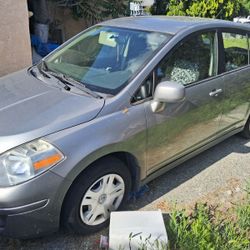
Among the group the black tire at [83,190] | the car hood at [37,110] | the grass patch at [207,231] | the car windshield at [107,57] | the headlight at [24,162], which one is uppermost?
the car windshield at [107,57]

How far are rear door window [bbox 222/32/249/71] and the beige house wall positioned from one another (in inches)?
149

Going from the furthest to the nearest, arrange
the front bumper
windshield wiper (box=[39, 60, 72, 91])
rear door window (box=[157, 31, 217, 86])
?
rear door window (box=[157, 31, 217, 86]) < windshield wiper (box=[39, 60, 72, 91]) < the front bumper

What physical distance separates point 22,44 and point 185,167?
3.90 meters

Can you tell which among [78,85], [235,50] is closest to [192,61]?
[235,50]

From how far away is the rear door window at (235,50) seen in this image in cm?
384

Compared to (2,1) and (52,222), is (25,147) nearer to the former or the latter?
(52,222)

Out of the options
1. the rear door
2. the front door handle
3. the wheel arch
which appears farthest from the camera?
the rear door

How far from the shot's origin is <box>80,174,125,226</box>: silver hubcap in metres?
2.67

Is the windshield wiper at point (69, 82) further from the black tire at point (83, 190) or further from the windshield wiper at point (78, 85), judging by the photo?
the black tire at point (83, 190)

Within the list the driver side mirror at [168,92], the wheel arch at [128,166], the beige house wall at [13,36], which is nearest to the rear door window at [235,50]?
the driver side mirror at [168,92]

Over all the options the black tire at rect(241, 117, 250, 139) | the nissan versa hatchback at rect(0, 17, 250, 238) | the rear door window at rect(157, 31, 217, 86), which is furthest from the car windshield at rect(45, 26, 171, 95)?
the black tire at rect(241, 117, 250, 139)

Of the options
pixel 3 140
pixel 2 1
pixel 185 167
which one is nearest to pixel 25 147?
pixel 3 140

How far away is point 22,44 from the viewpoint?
20.6 feet

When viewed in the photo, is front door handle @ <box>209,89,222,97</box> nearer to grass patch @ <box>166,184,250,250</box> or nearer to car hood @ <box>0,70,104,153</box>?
grass patch @ <box>166,184,250,250</box>
